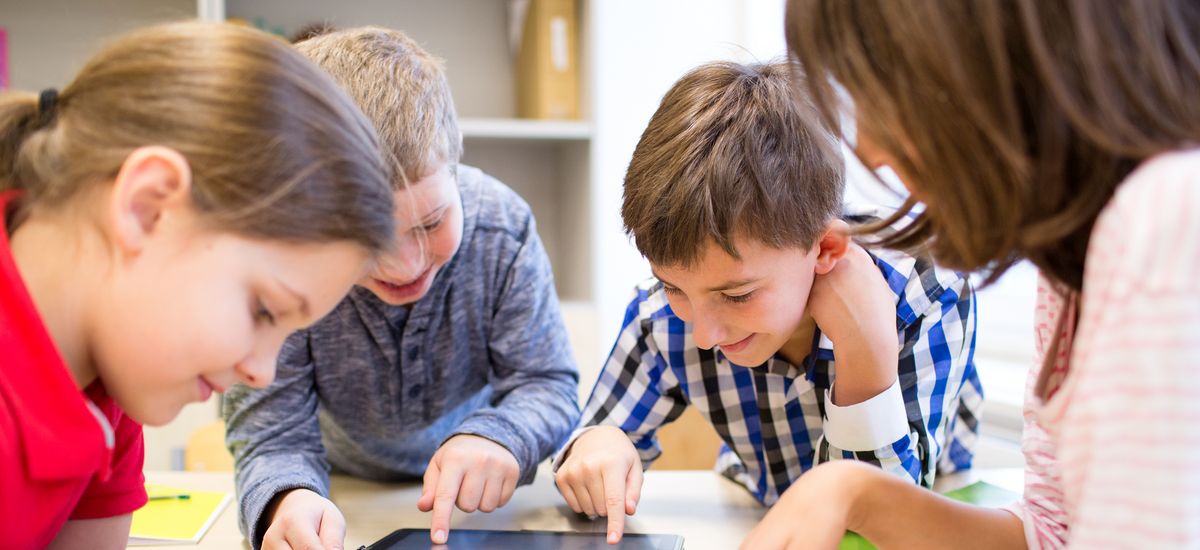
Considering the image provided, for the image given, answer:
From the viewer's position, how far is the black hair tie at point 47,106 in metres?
0.61

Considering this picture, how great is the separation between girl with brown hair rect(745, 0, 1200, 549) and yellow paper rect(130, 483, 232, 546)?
2.41ft

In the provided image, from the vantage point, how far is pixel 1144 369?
424mm

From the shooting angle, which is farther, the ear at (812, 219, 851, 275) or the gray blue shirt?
the gray blue shirt

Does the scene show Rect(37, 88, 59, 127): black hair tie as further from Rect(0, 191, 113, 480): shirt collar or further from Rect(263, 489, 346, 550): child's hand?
Rect(263, 489, 346, 550): child's hand

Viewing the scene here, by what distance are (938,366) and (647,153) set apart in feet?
1.28

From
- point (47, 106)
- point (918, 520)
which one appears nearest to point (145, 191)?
point (47, 106)

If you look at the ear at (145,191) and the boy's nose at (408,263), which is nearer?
the ear at (145,191)

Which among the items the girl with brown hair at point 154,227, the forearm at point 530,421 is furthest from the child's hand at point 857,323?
the girl with brown hair at point 154,227

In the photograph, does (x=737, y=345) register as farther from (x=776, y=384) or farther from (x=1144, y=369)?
(x=1144, y=369)

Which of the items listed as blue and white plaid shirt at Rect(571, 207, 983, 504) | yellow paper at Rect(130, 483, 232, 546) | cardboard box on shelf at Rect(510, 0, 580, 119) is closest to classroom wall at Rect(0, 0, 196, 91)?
cardboard box on shelf at Rect(510, 0, 580, 119)

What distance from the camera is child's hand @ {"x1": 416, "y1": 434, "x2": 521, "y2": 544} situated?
2.86 feet

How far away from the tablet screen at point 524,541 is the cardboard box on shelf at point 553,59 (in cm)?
123

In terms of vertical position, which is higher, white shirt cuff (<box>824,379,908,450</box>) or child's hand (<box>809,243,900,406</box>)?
child's hand (<box>809,243,900,406</box>)

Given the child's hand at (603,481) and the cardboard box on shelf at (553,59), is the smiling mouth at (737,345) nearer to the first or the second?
the child's hand at (603,481)
